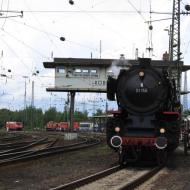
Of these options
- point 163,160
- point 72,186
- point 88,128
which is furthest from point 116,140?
point 88,128

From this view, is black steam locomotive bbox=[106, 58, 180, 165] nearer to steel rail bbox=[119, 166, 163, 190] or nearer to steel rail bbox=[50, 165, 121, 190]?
steel rail bbox=[119, 166, 163, 190]

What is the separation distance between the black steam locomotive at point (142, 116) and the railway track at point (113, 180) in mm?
1092

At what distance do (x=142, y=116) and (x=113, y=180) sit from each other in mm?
4516

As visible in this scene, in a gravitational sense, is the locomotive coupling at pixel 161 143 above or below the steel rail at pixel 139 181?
above

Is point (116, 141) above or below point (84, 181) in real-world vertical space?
above

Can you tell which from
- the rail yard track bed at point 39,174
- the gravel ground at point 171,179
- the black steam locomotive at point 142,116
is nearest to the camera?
the gravel ground at point 171,179

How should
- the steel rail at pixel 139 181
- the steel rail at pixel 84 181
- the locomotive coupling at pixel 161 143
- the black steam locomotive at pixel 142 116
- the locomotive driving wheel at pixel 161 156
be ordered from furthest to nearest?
1. the locomotive driving wheel at pixel 161 156
2. the black steam locomotive at pixel 142 116
3. the locomotive coupling at pixel 161 143
4. the steel rail at pixel 139 181
5. the steel rail at pixel 84 181

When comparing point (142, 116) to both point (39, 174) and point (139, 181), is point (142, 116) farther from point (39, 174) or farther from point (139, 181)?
point (139, 181)

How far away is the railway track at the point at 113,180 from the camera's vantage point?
12.1 m


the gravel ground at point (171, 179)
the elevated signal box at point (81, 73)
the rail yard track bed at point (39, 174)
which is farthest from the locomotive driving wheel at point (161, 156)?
the elevated signal box at point (81, 73)

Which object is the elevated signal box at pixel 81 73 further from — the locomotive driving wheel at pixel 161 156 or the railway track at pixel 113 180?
the railway track at pixel 113 180

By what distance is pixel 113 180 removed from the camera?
45.3 feet

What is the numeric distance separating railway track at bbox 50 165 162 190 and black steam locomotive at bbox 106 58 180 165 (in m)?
1.09

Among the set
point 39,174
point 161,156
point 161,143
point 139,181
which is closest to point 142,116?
point 161,143
